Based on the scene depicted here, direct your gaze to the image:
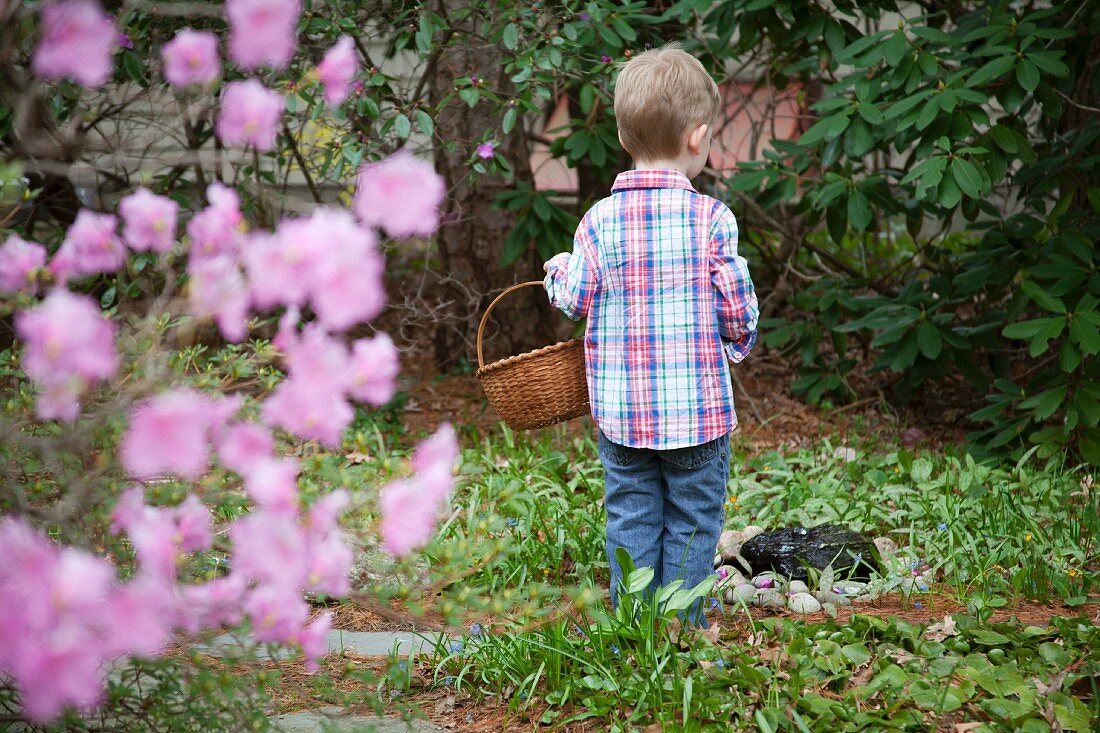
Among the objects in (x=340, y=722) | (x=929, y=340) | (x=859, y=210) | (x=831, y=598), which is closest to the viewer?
(x=340, y=722)

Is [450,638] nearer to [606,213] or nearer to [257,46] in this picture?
[606,213]

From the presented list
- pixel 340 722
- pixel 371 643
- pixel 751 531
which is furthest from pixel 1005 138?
pixel 340 722

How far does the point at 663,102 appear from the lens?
7.91ft

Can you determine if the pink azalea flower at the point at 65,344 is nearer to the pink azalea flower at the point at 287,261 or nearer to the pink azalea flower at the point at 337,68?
the pink azalea flower at the point at 287,261

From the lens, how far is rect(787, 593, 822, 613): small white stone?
2.80 metres

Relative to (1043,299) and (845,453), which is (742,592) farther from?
(1043,299)

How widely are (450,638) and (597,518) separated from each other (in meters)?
0.80

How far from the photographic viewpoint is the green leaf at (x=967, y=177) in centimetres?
347

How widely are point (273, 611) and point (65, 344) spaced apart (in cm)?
47

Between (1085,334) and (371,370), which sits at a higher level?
(371,370)

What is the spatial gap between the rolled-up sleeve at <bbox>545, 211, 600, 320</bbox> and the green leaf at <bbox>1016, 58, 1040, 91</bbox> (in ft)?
6.17

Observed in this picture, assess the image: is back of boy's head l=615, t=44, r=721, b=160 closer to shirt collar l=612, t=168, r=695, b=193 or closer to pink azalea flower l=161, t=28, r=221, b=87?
shirt collar l=612, t=168, r=695, b=193

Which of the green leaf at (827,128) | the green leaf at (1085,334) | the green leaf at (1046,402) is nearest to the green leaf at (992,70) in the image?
the green leaf at (827,128)

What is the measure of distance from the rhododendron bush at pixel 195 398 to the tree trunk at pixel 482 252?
122 inches
